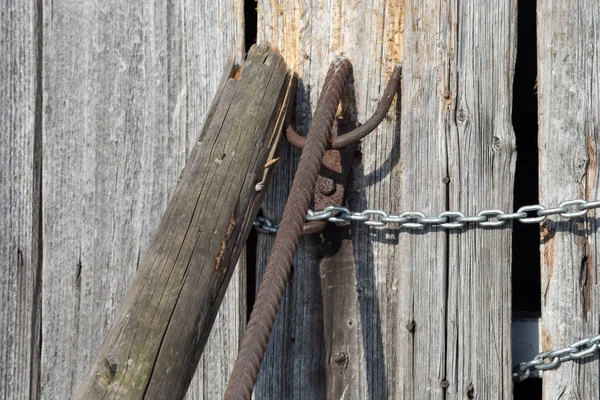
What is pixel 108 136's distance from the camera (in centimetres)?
176

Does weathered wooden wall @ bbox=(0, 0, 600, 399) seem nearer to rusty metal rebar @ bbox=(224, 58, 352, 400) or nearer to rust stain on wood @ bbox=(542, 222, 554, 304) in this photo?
rust stain on wood @ bbox=(542, 222, 554, 304)

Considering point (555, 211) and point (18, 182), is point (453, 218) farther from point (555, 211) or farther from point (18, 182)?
point (18, 182)

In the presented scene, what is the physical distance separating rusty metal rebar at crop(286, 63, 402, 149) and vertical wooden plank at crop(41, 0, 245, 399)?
0.27 m

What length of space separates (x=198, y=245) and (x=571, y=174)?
829mm

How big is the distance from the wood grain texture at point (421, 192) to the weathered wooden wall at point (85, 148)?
264mm

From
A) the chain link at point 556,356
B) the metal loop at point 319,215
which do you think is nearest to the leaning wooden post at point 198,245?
the metal loop at point 319,215

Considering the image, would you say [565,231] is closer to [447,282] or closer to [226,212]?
[447,282]

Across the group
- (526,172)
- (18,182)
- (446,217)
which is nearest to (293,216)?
(446,217)

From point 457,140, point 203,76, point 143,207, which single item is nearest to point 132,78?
point 203,76

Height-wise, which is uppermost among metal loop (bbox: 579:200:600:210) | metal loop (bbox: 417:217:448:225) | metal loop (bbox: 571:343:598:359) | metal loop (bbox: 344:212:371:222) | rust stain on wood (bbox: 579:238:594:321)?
metal loop (bbox: 579:200:600:210)

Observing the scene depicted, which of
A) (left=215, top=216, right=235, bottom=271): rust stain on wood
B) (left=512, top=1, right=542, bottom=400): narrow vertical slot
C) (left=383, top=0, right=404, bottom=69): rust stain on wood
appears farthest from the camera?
(left=512, top=1, right=542, bottom=400): narrow vertical slot

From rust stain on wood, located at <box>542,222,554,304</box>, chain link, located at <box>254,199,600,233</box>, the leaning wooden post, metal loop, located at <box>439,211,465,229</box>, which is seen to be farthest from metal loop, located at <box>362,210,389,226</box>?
rust stain on wood, located at <box>542,222,554,304</box>

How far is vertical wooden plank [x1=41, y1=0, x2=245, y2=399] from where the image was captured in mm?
1716

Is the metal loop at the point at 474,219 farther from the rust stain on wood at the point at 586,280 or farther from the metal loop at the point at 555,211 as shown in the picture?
the rust stain on wood at the point at 586,280
